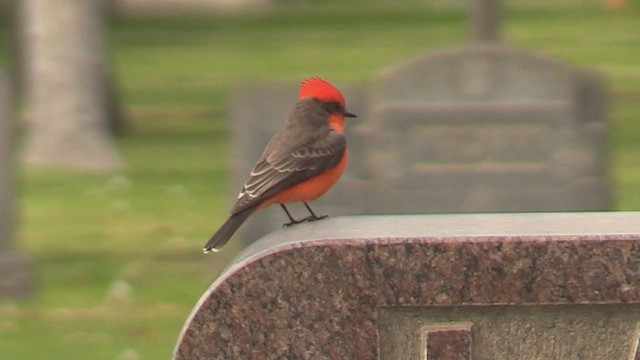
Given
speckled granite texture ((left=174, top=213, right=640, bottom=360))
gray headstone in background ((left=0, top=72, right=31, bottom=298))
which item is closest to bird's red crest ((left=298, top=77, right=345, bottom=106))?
speckled granite texture ((left=174, top=213, right=640, bottom=360))

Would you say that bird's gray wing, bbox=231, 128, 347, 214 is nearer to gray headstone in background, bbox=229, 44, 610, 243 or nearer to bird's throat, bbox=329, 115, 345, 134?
bird's throat, bbox=329, 115, 345, 134

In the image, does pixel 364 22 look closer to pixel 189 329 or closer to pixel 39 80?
pixel 39 80

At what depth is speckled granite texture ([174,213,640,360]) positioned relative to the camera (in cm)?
534

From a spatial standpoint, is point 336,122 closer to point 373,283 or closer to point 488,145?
point 373,283

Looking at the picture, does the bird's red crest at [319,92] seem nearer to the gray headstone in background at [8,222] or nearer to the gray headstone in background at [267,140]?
the gray headstone in background at [267,140]

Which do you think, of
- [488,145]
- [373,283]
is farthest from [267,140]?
[373,283]

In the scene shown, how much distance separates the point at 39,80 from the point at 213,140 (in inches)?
127

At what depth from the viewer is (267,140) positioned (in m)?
10.5

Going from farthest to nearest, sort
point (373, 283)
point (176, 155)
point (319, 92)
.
A: 1. point (176, 155)
2. point (319, 92)
3. point (373, 283)

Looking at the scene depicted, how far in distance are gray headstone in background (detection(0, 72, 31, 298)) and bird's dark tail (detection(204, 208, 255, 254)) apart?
4103mm

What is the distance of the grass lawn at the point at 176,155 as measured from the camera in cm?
1025

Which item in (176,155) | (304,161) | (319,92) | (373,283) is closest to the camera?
(373,283)

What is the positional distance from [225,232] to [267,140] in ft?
12.5

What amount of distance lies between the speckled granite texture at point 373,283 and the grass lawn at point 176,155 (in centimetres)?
393
